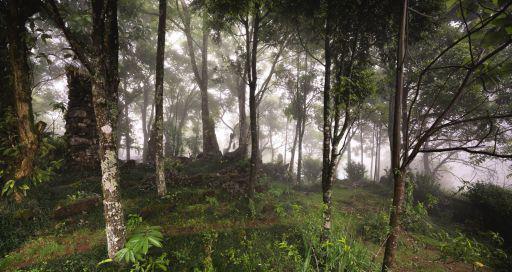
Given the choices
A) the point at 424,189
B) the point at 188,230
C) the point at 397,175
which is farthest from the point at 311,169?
the point at 397,175

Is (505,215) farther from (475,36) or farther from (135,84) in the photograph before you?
(135,84)

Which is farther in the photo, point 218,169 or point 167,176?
point 218,169

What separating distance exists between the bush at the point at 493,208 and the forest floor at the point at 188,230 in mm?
1851

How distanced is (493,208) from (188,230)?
1354 cm

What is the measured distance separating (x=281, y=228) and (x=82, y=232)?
622 centimetres

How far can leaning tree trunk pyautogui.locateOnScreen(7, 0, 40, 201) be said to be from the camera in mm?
6254

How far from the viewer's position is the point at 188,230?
7.60 meters

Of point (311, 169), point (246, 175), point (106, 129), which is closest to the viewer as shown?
point (106, 129)

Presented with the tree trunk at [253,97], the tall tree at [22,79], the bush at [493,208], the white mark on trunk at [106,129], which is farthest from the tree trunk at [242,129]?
the bush at [493,208]

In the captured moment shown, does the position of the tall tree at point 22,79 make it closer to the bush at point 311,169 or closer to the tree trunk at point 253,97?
the tree trunk at point 253,97

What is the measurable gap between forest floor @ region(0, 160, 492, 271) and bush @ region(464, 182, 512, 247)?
1851 millimetres

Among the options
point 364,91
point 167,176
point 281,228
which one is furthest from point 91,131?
point 364,91

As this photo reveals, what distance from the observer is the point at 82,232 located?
22.8ft

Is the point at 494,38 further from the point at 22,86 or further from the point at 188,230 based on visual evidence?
the point at 22,86
